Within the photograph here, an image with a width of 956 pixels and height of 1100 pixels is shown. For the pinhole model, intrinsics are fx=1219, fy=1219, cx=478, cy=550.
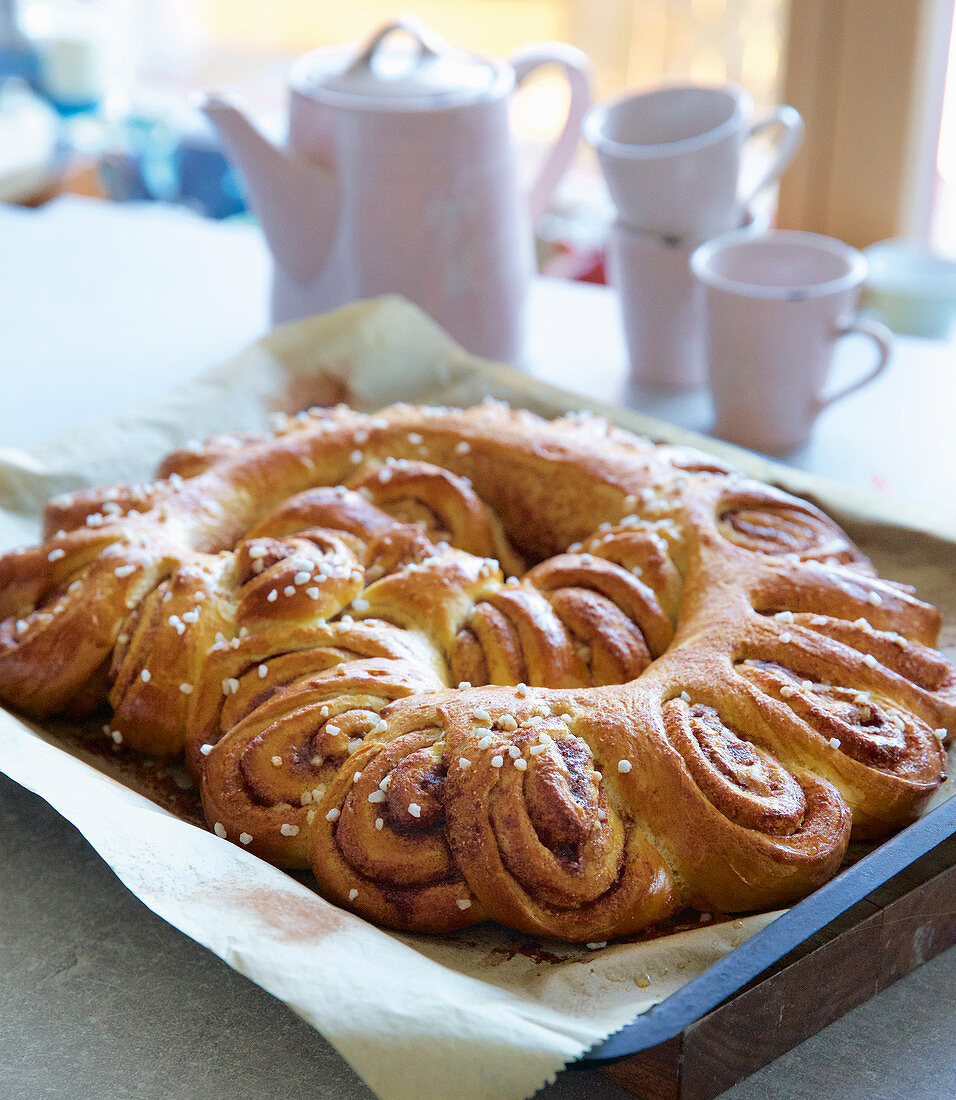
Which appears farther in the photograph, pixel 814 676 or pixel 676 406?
pixel 676 406

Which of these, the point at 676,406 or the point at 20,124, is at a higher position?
the point at 20,124

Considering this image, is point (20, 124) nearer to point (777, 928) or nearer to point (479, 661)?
point (479, 661)

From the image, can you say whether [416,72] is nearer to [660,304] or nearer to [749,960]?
[660,304]

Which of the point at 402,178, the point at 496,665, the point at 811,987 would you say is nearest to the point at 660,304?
the point at 402,178

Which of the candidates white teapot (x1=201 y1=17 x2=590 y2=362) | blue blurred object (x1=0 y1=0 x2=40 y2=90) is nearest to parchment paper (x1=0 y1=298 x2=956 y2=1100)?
white teapot (x1=201 y1=17 x2=590 y2=362)

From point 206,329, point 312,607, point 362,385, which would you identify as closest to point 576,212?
point 206,329

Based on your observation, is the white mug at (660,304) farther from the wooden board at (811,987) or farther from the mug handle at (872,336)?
the wooden board at (811,987)

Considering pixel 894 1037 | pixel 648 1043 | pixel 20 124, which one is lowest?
pixel 894 1037

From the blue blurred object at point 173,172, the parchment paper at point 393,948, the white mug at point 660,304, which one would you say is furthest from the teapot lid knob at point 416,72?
the blue blurred object at point 173,172
